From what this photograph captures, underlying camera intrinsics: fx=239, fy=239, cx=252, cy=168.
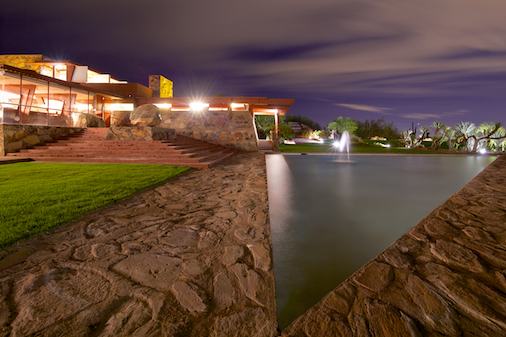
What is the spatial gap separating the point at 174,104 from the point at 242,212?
18.9 meters

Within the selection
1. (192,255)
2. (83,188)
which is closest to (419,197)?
(192,255)

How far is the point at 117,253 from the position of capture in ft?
7.04

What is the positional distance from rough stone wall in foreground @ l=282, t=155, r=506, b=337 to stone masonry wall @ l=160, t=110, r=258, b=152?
12.0 m

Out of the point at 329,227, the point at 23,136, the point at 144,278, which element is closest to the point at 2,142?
the point at 23,136

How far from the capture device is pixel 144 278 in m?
1.77

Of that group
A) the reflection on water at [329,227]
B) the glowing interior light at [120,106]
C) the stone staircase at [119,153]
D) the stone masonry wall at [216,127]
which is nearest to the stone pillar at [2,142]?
the stone staircase at [119,153]

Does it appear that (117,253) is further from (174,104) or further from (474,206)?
(174,104)

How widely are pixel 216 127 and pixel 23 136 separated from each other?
8335 millimetres

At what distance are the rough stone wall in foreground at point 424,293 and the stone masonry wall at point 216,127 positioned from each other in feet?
39.3

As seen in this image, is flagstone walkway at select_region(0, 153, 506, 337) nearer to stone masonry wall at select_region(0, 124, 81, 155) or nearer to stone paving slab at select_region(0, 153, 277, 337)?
stone paving slab at select_region(0, 153, 277, 337)

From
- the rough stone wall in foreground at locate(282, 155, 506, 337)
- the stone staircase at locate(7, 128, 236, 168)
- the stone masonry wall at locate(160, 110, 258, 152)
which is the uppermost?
the stone masonry wall at locate(160, 110, 258, 152)

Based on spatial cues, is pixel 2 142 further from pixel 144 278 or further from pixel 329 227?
pixel 329 227

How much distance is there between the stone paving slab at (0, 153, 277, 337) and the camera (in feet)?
4.35

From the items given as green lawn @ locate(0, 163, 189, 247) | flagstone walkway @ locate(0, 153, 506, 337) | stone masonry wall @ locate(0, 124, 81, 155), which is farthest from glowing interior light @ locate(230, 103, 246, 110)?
flagstone walkway @ locate(0, 153, 506, 337)
